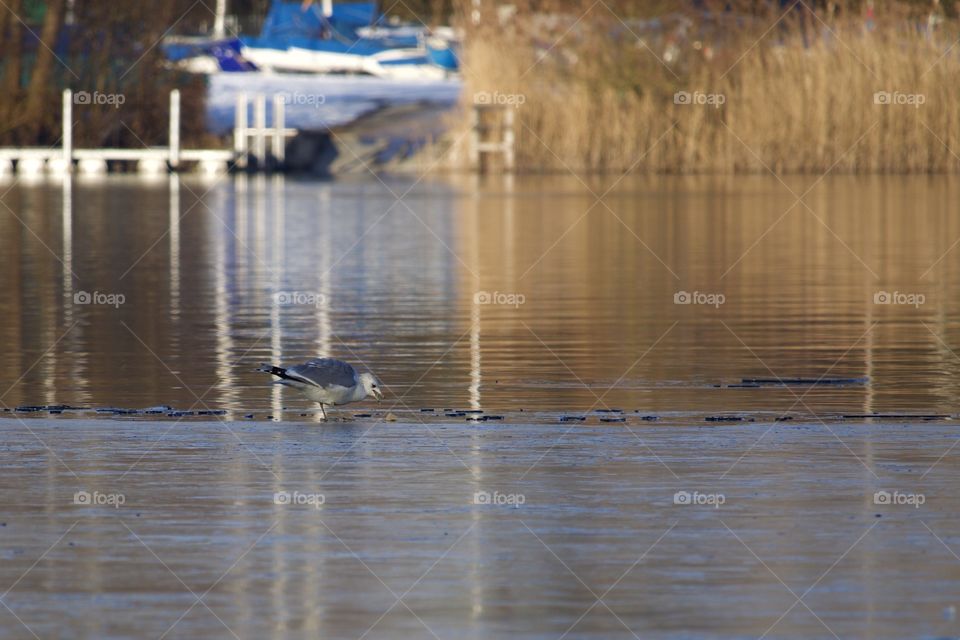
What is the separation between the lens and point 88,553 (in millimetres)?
6289

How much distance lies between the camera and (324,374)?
911 cm

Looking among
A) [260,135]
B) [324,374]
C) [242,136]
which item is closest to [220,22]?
[242,136]

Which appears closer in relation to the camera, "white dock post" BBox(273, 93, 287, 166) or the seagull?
the seagull

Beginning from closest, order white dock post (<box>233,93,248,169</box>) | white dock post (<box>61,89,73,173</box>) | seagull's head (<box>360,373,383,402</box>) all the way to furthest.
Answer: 1. seagull's head (<box>360,373,383,402</box>)
2. white dock post (<box>61,89,73,173</box>)
3. white dock post (<box>233,93,248,169</box>)

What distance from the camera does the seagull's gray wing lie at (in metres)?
9.05

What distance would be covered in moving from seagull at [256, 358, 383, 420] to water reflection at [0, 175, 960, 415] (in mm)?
708

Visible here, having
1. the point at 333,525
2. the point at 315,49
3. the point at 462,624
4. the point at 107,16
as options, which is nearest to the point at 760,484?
the point at 333,525

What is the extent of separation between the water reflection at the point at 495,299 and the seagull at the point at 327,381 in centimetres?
71

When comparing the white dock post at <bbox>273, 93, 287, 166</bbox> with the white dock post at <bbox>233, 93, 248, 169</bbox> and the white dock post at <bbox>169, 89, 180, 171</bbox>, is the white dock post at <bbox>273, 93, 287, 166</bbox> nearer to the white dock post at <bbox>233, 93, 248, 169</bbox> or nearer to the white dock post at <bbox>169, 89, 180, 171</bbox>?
the white dock post at <bbox>233, 93, 248, 169</bbox>

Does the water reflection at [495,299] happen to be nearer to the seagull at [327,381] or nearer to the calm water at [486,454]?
the calm water at [486,454]

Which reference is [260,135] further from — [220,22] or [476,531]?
→ [476,531]

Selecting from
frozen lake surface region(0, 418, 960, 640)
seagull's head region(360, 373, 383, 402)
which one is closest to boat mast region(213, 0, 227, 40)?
seagull's head region(360, 373, 383, 402)

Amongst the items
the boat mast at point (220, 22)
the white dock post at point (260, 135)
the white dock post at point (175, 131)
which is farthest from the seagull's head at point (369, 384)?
the boat mast at point (220, 22)

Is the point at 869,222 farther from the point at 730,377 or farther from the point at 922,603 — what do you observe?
the point at 922,603
